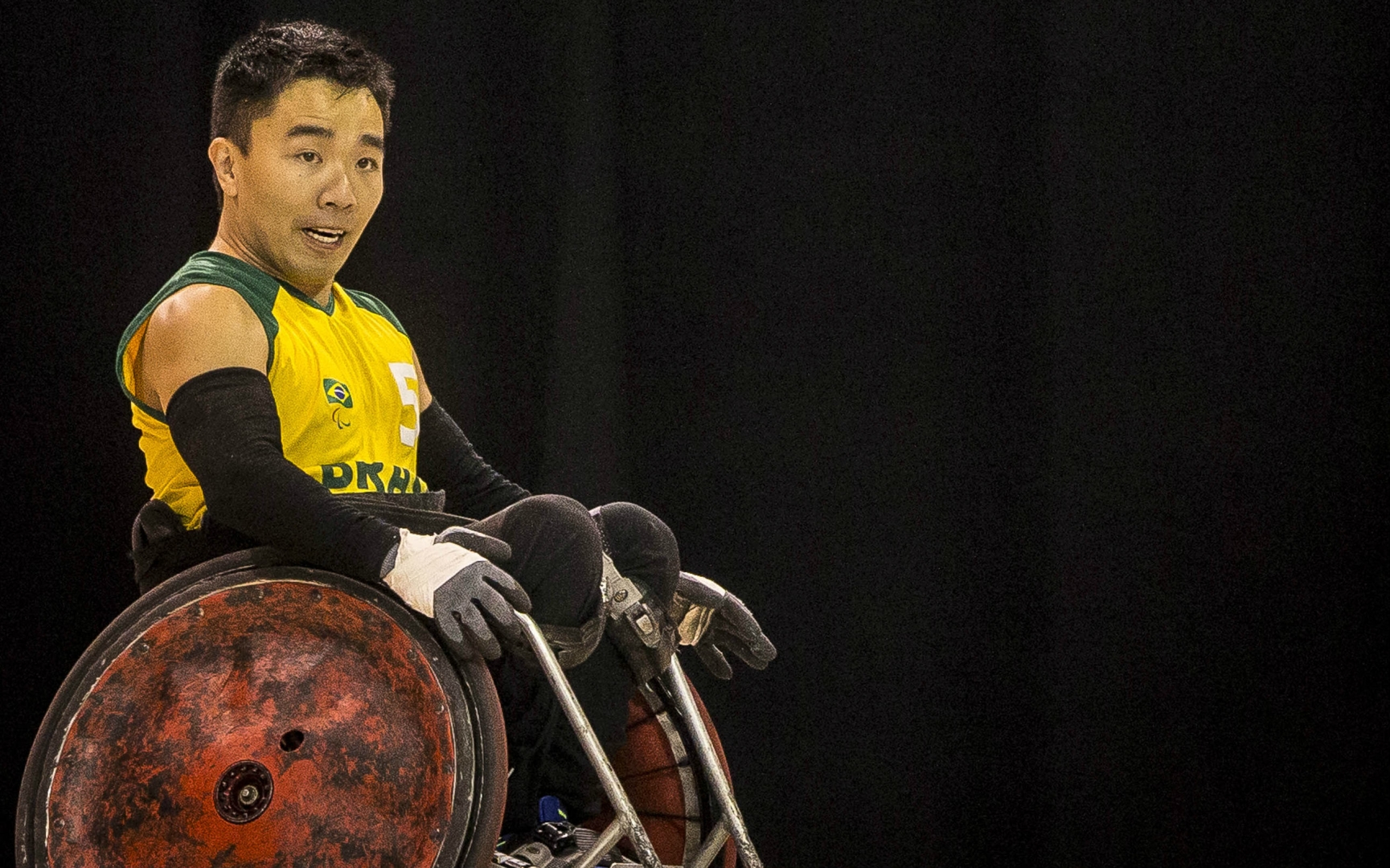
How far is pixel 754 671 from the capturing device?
7.40 ft

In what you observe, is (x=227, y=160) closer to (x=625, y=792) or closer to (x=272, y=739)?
(x=272, y=739)

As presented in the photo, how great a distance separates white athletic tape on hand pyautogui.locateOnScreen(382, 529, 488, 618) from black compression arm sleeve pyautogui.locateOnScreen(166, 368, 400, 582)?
2cm

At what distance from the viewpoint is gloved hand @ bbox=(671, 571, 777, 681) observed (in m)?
1.61

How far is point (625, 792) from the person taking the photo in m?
1.39

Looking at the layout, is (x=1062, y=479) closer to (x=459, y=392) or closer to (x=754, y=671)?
(x=754, y=671)

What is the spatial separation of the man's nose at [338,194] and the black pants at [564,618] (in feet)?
1.39

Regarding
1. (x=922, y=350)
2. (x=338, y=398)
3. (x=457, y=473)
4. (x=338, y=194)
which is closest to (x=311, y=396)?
(x=338, y=398)

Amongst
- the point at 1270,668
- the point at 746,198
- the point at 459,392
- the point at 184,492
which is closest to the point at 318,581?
the point at 184,492

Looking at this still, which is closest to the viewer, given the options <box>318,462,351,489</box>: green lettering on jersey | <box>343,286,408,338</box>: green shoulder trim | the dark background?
<box>318,462,351,489</box>: green lettering on jersey

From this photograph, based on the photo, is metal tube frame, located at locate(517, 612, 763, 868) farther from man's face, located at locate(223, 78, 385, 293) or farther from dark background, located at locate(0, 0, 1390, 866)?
dark background, located at locate(0, 0, 1390, 866)

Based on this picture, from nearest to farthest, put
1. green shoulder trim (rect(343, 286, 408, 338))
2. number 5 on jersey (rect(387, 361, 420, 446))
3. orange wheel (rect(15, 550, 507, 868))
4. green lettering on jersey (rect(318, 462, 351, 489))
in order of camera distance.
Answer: orange wheel (rect(15, 550, 507, 868))
green lettering on jersey (rect(318, 462, 351, 489))
number 5 on jersey (rect(387, 361, 420, 446))
green shoulder trim (rect(343, 286, 408, 338))

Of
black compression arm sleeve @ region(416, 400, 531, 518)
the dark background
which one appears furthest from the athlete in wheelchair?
the dark background

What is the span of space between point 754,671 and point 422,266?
93cm

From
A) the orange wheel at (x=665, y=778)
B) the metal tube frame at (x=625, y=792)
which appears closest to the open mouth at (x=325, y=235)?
the metal tube frame at (x=625, y=792)
